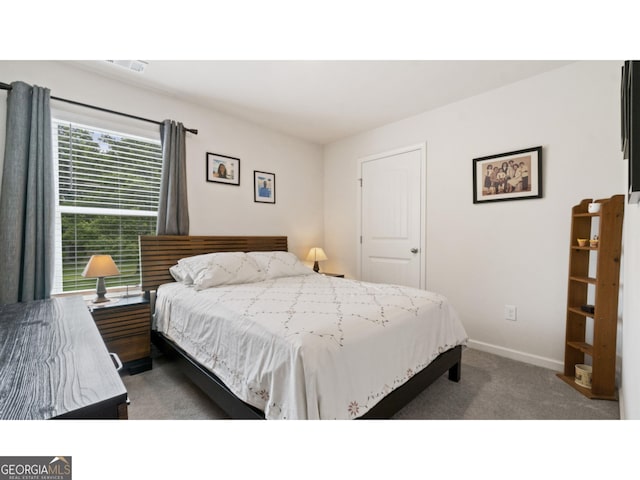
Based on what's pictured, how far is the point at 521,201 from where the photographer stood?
2.46m

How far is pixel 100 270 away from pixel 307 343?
1.83 metres

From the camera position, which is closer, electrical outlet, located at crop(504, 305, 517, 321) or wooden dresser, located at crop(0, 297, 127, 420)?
wooden dresser, located at crop(0, 297, 127, 420)

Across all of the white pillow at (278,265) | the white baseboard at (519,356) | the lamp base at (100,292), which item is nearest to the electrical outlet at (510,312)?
the white baseboard at (519,356)

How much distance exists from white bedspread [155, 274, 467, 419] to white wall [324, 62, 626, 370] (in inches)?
35.6

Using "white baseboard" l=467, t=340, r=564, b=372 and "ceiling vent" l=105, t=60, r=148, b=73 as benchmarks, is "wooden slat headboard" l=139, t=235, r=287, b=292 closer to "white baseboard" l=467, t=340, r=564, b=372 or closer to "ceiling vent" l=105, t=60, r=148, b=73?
"ceiling vent" l=105, t=60, r=148, b=73

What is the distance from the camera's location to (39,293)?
78.7 inches

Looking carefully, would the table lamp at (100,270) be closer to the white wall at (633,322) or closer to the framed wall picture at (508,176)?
the white wall at (633,322)

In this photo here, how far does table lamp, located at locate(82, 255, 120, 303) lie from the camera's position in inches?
80.1

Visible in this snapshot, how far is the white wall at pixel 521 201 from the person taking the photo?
210 centimetres

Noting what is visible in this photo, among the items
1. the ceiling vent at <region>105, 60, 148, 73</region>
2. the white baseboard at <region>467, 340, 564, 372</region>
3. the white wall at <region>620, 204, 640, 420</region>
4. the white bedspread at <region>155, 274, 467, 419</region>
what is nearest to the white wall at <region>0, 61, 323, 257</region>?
the ceiling vent at <region>105, 60, 148, 73</region>

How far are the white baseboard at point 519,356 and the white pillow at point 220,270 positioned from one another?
223 cm
